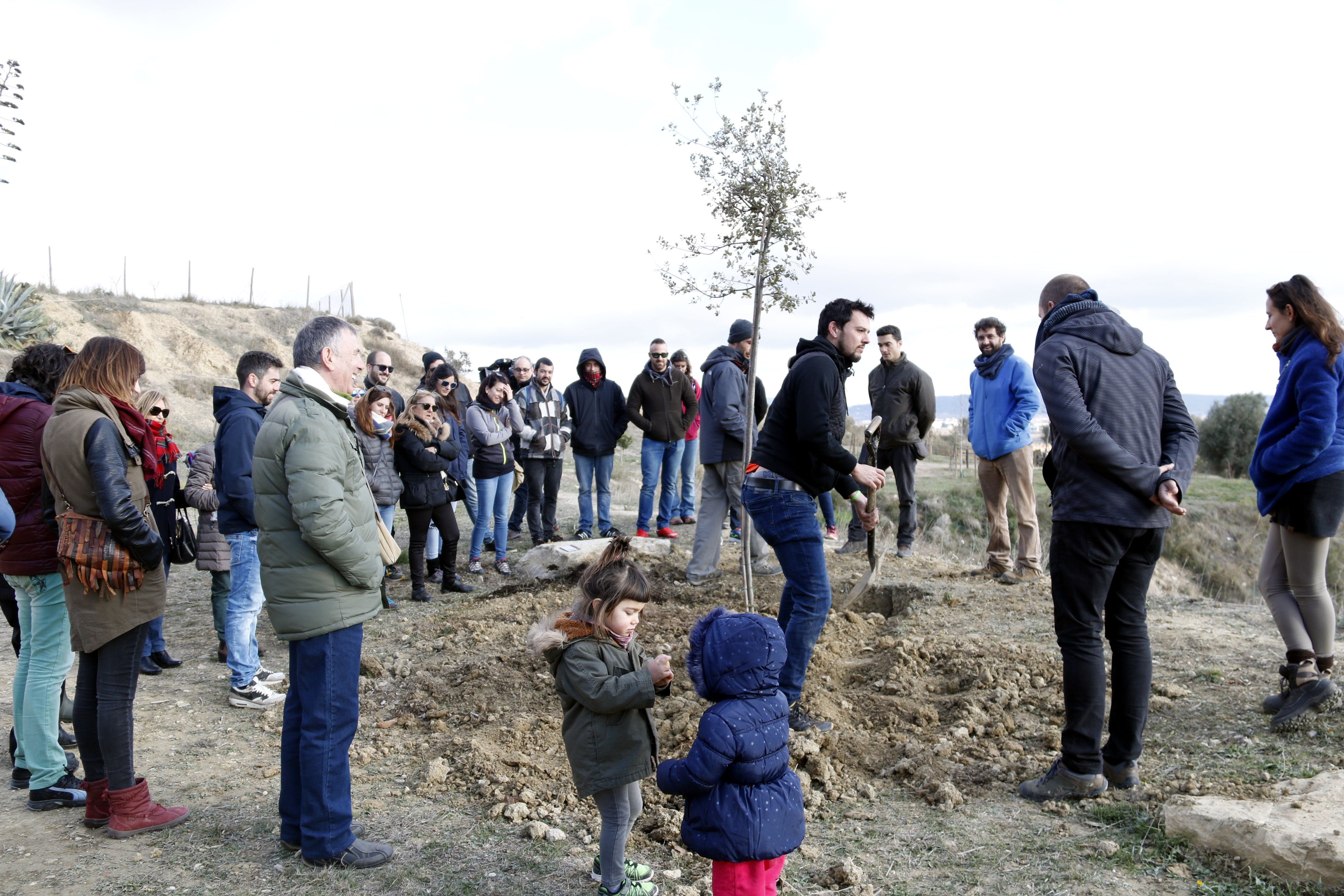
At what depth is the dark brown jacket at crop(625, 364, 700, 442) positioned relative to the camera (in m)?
9.43

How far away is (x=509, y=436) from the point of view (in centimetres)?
845

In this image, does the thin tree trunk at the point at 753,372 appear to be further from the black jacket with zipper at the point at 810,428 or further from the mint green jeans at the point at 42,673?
the mint green jeans at the point at 42,673

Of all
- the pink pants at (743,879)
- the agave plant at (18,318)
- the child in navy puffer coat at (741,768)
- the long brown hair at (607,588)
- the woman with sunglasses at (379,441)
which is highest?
the agave plant at (18,318)

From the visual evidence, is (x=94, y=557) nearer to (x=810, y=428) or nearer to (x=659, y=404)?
(x=810, y=428)

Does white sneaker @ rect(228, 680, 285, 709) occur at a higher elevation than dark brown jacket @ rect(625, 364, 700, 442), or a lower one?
lower

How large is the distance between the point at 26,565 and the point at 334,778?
1.71 meters

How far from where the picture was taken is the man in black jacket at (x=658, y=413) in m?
9.44

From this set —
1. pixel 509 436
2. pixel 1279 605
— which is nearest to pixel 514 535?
pixel 509 436

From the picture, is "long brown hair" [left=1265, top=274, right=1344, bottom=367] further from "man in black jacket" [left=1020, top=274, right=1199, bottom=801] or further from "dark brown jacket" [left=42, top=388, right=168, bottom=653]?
"dark brown jacket" [left=42, top=388, right=168, bottom=653]

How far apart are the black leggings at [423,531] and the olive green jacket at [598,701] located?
187 inches

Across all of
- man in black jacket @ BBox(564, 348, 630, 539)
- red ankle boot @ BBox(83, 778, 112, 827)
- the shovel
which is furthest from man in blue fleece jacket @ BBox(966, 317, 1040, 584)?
red ankle boot @ BBox(83, 778, 112, 827)

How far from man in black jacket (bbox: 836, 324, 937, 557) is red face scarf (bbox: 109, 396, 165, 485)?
629cm

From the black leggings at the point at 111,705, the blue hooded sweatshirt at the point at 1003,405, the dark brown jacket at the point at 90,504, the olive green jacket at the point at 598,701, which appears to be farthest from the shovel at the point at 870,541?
the black leggings at the point at 111,705

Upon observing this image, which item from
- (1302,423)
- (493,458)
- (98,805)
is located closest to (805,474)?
(1302,423)
